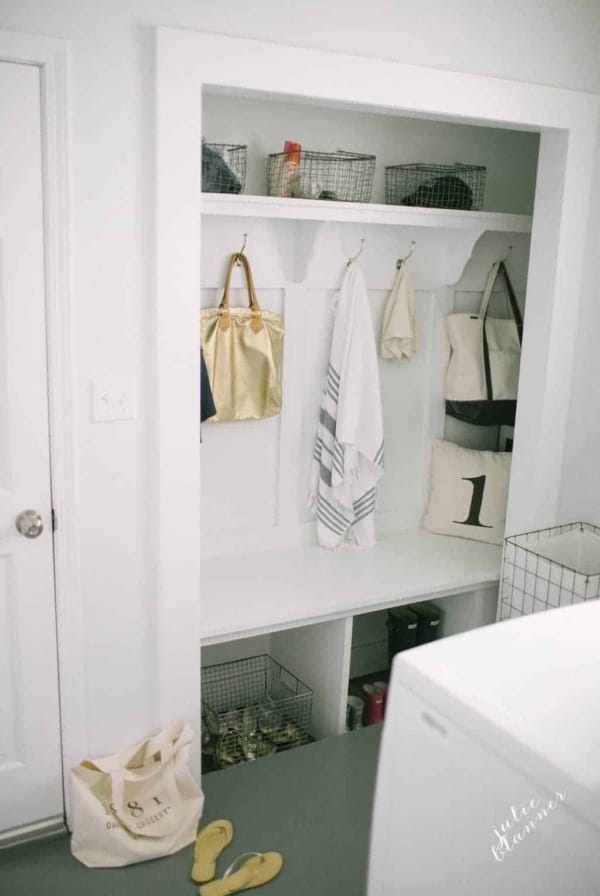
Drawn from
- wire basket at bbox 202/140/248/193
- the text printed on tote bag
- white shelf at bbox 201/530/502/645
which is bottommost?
the text printed on tote bag

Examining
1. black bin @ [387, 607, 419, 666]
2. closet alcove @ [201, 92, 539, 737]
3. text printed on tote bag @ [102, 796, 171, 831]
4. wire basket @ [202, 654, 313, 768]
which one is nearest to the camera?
text printed on tote bag @ [102, 796, 171, 831]

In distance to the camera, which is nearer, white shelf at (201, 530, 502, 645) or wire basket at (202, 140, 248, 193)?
wire basket at (202, 140, 248, 193)

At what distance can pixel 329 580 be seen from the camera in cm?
287

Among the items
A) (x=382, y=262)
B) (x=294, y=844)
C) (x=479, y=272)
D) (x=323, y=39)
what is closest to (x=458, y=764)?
(x=294, y=844)

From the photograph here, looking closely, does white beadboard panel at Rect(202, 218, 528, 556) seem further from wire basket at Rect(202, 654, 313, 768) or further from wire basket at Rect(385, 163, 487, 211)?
wire basket at Rect(202, 654, 313, 768)

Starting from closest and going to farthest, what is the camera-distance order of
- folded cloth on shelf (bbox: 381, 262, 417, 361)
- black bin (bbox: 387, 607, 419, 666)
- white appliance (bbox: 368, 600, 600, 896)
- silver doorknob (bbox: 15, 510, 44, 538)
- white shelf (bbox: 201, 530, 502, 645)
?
white appliance (bbox: 368, 600, 600, 896) → silver doorknob (bbox: 15, 510, 44, 538) → white shelf (bbox: 201, 530, 502, 645) → folded cloth on shelf (bbox: 381, 262, 417, 361) → black bin (bbox: 387, 607, 419, 666)

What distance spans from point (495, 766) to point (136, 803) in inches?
53.9

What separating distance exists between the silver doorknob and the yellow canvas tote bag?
0.82m

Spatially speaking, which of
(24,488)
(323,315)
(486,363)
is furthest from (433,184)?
(24,488)

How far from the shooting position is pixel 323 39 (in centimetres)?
220

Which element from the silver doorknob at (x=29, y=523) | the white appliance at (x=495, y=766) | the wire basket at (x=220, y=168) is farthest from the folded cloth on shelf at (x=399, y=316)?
the white appliance at (x=495, y=766)

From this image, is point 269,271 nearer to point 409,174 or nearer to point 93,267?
point 409,174

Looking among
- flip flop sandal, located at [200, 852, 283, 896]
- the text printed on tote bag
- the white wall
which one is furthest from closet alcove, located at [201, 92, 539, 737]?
flip flop sandal, located at [200, 852, 283, 896]

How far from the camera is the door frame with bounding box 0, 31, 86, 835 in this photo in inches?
75.1
